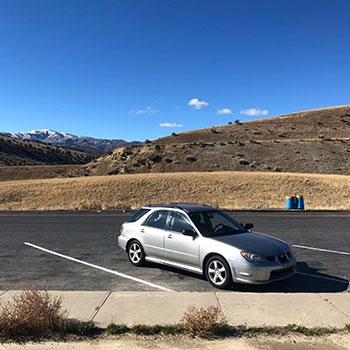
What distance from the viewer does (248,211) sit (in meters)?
21.4

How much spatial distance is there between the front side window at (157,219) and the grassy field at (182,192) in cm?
1743

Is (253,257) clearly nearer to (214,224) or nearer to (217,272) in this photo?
(217,272)

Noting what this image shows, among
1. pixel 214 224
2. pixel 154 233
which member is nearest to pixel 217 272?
pixel 214 224

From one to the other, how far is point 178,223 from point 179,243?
0.50m

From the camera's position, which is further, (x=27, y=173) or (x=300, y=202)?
(x=27, y=173)

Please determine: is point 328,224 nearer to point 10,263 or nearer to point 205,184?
point 10,263

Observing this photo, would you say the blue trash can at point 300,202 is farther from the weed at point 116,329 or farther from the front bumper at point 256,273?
the weed at point 116,329

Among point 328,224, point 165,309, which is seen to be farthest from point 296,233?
point 165,309

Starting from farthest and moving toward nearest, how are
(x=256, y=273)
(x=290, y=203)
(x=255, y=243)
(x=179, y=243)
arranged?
1. (x=290, y=203)
2. (x=179, y=243)
3. (x=255, y=243)
4. (x=256, y=273)

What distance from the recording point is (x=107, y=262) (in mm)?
8812

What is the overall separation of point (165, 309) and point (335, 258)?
579 cm

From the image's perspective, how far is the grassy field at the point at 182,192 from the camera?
2867 cm

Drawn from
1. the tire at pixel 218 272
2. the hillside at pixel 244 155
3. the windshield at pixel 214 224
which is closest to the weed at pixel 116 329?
the tire at pixel 218 272

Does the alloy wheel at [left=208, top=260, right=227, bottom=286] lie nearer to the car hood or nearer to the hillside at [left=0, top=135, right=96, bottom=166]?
the car hood
